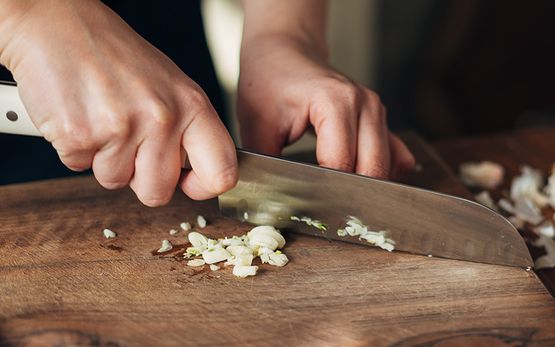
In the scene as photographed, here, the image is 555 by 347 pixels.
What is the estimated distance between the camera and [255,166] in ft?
3.26

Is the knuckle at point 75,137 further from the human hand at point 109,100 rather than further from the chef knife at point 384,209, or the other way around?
the chef knife at point 384,209

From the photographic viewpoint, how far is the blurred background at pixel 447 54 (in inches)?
108

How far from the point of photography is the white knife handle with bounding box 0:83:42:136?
921mm

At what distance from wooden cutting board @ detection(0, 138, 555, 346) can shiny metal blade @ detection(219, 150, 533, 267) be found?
0.07ft

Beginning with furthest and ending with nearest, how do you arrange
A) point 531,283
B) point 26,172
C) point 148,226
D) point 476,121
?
1. point 476,121
2. point 26,172
3. point 148,226
4. point 531,283

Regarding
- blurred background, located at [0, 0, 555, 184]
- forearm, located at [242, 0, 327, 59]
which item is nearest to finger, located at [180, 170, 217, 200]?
forearm, located at [242, 0, 327, 59]

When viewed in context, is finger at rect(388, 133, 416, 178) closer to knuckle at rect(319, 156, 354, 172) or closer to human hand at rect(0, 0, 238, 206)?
knuckle at rect(319, 156, 354, 172)

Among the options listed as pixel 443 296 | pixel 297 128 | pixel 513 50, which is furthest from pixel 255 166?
pixel 513 50

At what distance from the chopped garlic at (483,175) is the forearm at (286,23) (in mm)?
342

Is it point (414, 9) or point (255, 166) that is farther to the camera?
point (414, 9)

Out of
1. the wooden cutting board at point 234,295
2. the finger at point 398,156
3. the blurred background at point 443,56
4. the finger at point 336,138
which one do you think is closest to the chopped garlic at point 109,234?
the wooden cutting board at point 234,295

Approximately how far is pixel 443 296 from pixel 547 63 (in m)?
2.13

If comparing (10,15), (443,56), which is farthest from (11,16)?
(443,56)

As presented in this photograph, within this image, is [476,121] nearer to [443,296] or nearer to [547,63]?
[547,63]
